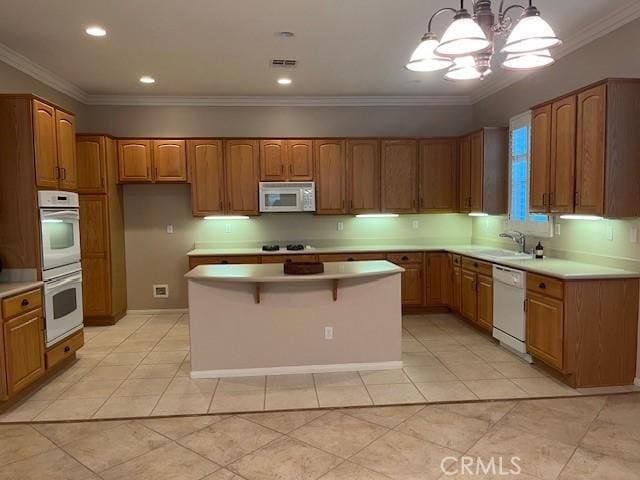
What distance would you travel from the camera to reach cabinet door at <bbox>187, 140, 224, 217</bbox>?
19.7 feet

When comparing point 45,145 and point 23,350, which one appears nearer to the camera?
point 23,350

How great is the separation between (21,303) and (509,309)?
13.6 ft

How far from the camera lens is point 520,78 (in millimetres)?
5238

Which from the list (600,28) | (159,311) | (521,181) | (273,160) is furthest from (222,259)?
(600,28)

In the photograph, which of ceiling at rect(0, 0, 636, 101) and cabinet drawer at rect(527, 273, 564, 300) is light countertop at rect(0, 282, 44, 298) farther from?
cabinet drawer at rect(527, 273, 564, 300)

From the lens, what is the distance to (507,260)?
177 inches

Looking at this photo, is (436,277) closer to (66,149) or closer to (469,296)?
(469,296)

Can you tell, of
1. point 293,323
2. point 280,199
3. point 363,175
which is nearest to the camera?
point 293,323

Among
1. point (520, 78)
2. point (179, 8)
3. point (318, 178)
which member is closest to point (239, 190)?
point (318, 178)

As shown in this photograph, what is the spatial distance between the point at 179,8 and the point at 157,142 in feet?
8.90

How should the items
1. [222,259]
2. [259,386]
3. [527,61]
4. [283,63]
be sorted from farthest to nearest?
[222,259] < [283,63] < [259,386] < [527,61]

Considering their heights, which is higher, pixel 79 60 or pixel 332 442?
pixel 79 60

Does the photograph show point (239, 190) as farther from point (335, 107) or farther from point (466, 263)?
point (466, 263)

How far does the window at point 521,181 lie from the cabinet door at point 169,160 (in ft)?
13.1
